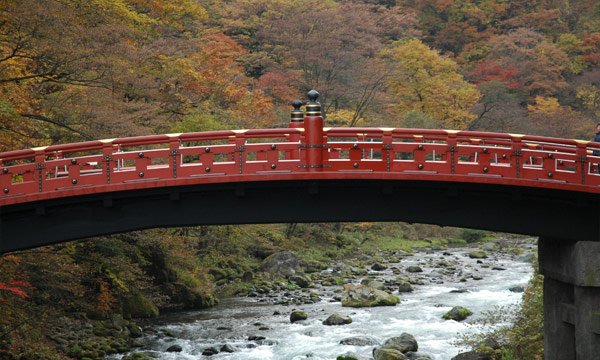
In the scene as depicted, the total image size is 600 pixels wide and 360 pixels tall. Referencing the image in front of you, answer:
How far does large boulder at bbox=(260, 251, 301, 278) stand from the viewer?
44875mm

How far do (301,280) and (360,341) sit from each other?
12298mm

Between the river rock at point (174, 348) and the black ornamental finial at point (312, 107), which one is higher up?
the black ornamental finial at point (312, 107)

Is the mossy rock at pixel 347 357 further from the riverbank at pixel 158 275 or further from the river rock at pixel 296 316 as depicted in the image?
the riverbank at pixel 158 275

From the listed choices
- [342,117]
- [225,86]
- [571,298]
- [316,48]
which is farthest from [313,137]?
[316,48]

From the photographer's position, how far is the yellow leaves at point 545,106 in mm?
68812

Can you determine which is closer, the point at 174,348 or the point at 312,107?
the point at 312,107

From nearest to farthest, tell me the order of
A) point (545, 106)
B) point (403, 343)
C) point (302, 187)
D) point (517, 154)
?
point (517, 154), point (302, 187), point (403, 343), point (545, 106)

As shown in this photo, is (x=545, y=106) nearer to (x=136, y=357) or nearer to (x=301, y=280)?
(x=301, y=280)

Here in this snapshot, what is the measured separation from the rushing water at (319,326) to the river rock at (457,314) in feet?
0.96

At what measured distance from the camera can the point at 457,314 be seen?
1346 inches

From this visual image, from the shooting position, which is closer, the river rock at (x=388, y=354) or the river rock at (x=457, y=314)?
the river rock at (x=388, y=354)

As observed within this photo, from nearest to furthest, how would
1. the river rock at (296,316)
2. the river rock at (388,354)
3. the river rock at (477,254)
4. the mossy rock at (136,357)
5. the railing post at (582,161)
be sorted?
the railing post at (582,161) → the river rock at (388,354) → the mossy rock at (136,357) → the river rock at (296,316) → the river rock at (477,254)

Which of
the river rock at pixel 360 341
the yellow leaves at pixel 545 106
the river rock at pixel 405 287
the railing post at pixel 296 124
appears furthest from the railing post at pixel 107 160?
the yellow leaves at pixel 545 106

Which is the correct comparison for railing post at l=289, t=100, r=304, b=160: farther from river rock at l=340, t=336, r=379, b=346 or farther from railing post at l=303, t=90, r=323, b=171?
river rock at l=340, t=336, r=379, b=346
